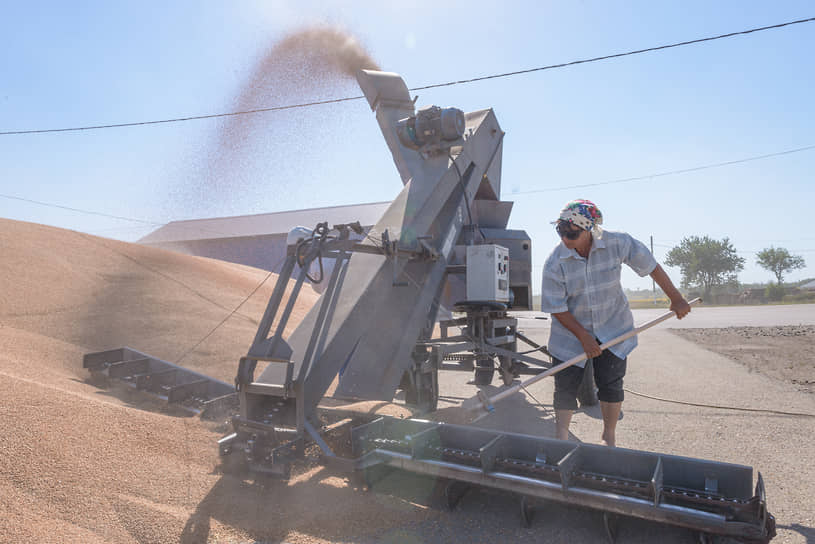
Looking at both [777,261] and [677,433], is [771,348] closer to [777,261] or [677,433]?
[677,433]

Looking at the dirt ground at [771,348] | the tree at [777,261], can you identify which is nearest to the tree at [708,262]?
the tree at [777,261]

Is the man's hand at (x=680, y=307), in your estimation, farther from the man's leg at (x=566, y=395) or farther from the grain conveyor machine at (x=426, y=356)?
the grain conveyor machine at (x=426, y=356)

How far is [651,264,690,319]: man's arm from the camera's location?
3.61 m

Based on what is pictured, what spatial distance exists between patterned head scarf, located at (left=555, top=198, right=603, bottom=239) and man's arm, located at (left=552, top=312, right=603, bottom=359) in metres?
0.63

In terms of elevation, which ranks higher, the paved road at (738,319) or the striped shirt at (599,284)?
the striped shirt at (599,284)

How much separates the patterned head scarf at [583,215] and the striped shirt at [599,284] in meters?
0.14

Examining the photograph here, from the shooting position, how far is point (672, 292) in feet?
12.1

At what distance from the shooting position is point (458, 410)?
239 inches

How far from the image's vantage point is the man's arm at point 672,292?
11.9ft

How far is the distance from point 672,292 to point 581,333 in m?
0.72

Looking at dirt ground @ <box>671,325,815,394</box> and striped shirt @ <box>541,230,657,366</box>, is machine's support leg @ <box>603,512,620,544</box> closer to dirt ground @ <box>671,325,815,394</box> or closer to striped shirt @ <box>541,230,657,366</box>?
striped shirt @ <box>541,230,657,366</box>

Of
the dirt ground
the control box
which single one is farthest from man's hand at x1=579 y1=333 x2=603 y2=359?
the dirt ground

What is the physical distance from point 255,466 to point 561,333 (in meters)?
2.42

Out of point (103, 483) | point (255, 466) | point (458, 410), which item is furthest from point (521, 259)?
point (103, 483)
